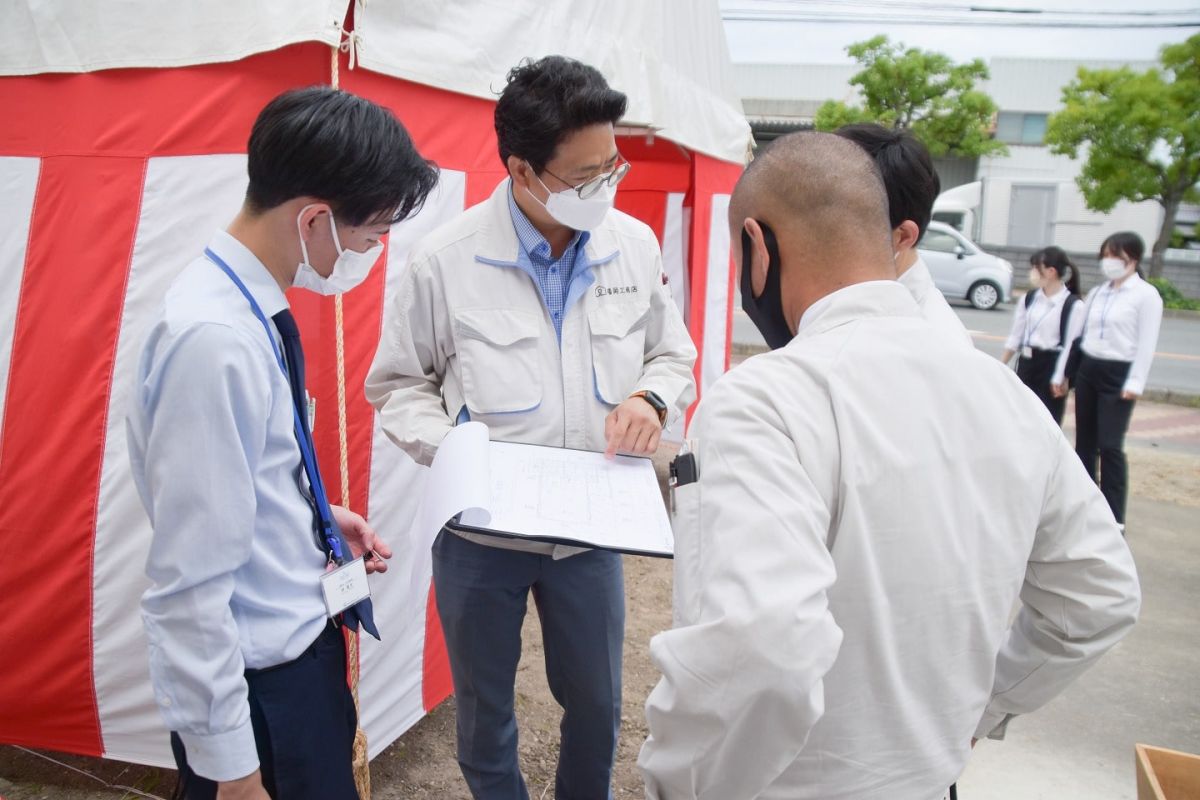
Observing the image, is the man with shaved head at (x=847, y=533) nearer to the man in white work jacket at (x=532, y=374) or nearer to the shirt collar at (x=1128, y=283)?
the man in white work jacket at (x=532, y=374)

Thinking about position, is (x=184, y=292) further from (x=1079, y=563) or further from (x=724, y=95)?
(x=724, y=95)

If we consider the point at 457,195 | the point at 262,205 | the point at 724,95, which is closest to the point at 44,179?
the point at 457,195

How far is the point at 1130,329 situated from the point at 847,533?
4.98 m

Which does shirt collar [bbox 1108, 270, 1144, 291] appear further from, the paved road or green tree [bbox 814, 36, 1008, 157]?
green tree [bbox 814, 36, 1008, 157]

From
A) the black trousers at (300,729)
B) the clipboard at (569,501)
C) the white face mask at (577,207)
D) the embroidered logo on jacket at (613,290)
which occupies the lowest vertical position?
the black trousers at (300,729)

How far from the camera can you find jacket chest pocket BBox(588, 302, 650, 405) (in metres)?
2.06

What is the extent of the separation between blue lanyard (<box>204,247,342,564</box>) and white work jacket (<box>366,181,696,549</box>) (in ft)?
1.72

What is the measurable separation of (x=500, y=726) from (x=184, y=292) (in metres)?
1.33

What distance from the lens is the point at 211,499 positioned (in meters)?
1.16

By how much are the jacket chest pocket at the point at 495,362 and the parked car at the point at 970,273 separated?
1533 centimetres

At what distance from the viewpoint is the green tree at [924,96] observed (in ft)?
72.5

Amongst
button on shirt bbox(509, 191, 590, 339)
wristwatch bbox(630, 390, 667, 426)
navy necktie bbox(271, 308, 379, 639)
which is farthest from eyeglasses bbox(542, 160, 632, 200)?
navy necktie bbox(271, 308, 379, 639)

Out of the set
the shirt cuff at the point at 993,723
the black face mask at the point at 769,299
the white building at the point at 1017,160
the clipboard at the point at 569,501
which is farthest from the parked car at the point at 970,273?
the black face mask at the point at 769,299

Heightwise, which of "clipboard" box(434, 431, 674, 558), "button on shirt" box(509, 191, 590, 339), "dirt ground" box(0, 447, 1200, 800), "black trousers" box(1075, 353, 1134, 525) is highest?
"button on shirt" box(509, 191, 590, 339)
